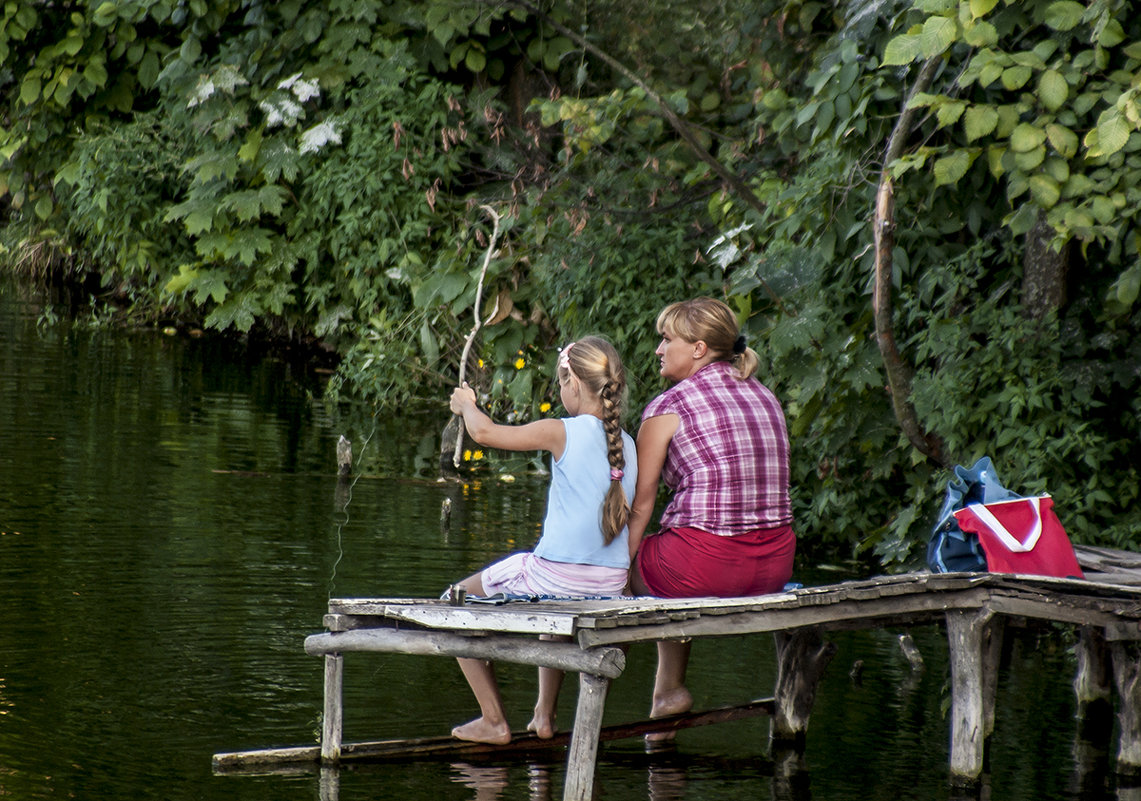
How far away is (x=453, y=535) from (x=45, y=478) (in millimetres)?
2721

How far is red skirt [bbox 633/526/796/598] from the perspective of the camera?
17.3ft

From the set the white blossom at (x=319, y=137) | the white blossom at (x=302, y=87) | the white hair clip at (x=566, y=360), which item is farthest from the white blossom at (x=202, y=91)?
the white hair clip at (x=566, y=360)

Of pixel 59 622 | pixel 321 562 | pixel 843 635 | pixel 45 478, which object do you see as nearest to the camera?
pixel 59 622

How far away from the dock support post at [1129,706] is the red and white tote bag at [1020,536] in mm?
317

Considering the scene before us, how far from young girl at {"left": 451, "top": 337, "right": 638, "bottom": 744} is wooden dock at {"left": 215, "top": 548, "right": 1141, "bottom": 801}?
0.23m

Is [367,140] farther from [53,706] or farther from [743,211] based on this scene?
[53,706]

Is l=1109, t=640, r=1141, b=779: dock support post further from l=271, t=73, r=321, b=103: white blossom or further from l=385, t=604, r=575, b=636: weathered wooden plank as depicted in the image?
l=271, t=73, r=321, b=103: white blossom

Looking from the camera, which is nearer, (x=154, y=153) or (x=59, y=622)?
(x=59, y=622)

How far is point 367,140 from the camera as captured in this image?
1505 centimetres

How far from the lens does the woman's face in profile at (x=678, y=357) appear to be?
17.8 feet

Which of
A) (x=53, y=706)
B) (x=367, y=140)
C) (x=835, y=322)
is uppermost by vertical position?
(x=367, y=140)

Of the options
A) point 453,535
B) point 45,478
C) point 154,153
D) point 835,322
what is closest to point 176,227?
point 154,153

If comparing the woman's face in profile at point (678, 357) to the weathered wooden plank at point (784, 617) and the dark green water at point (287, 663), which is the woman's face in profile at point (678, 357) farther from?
the dark green water at point (287, 663)

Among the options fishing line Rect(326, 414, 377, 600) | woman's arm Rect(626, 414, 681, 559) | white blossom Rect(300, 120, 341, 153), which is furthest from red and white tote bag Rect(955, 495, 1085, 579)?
white blossom Rect(300, 120, 341, 153)
